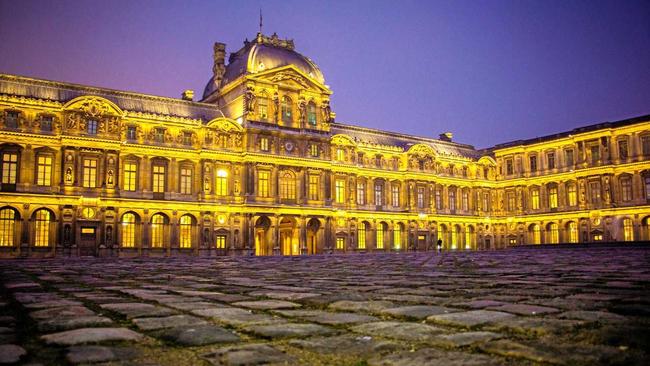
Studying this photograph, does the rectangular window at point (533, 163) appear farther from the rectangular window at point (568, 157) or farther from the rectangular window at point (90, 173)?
the rectangular window at point (90, 173)

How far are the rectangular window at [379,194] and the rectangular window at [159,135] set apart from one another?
2058cm

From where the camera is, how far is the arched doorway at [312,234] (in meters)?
45.1

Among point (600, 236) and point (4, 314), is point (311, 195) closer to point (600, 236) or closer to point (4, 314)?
point (600, 236)

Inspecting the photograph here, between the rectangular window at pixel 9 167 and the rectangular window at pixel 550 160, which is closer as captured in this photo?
the rectangular window at pixel 9 167

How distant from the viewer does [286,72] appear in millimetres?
44781

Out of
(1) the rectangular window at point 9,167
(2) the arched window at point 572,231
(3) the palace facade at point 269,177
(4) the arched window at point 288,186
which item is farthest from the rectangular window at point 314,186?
(2) the arched window at point 572,231

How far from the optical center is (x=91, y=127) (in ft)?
120

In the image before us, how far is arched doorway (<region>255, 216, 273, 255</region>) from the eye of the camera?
42.7 metres

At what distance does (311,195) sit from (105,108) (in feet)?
56.2

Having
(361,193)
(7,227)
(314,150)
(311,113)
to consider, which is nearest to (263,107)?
(311,113)

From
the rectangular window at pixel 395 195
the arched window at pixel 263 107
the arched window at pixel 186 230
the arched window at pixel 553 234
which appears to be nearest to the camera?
the arched window at pixel 186 230

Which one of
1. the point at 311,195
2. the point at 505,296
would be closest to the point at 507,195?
the point at 311,195

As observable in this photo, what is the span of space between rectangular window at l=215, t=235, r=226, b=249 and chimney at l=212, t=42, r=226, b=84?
16556 millimetres

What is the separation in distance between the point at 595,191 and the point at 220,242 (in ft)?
116
